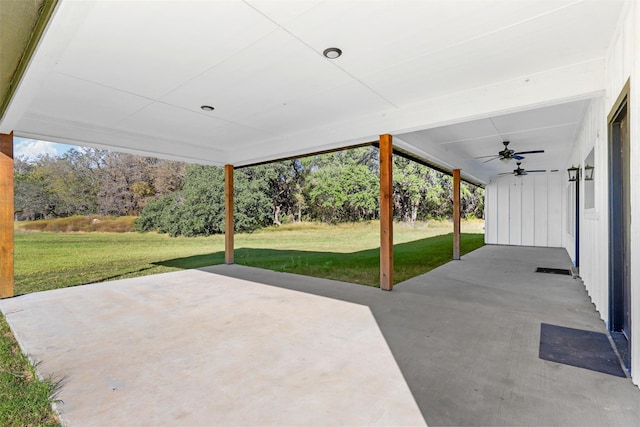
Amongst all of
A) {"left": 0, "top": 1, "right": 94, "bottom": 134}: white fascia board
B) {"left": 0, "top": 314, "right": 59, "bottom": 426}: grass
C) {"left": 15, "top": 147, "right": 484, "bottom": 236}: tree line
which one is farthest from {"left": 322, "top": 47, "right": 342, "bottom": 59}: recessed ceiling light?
{"left": 15, "top": 147, "right": 484, "bottom": 236}: tree line

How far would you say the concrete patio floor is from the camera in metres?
1.78

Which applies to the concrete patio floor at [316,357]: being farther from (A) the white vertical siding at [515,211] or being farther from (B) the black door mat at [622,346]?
(A) the white vertical siding at [515,211]

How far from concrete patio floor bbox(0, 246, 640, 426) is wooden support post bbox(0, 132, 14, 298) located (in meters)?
0.35

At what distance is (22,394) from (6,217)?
3792 mm

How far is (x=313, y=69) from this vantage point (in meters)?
3.14

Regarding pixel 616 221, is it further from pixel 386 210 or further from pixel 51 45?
pixel 51 45

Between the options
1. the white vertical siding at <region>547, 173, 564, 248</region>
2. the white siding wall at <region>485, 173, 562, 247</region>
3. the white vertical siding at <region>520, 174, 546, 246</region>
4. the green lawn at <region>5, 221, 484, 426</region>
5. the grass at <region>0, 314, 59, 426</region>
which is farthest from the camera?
the white vertical siding at <region>520, 174, 546, 246</region>

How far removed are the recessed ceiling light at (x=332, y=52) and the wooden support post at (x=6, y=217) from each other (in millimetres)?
5021

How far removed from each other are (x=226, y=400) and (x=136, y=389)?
68 cm

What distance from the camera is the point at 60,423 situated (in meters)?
1.69

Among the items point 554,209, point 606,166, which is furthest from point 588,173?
point 554,209

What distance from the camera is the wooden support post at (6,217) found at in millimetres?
4363

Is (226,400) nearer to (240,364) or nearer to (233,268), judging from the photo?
(240,364)

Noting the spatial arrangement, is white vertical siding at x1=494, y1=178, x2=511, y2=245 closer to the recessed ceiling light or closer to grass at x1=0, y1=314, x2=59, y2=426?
the recessed ceiling light
